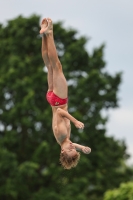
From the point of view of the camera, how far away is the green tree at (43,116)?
32688 millimetres

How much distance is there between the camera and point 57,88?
1350 cm

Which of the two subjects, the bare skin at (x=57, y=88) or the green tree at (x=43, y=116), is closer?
the bare skin at (x=57, y=88)

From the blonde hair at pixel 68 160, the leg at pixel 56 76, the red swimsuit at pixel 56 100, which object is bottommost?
the blonde hair at pixel 68 160

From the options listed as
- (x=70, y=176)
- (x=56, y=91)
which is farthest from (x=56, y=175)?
(x=56, y=91)

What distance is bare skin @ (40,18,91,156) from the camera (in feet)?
43.6

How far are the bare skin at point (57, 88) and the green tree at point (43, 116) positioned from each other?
1874 cm

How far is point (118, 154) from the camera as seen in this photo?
3669 centimetres

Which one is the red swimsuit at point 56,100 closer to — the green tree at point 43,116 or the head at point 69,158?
the head at point 69,158

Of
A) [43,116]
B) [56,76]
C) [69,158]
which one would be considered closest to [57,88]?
[56,76]

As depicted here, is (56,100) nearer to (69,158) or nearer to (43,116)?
(69,158)

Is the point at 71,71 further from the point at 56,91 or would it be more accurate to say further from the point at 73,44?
the point at 56,91

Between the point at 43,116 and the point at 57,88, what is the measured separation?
19.1 m

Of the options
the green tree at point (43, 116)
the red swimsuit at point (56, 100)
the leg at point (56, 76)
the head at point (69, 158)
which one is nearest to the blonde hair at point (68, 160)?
the head at point (69, 158)

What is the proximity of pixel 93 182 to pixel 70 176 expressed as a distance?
1.38m
